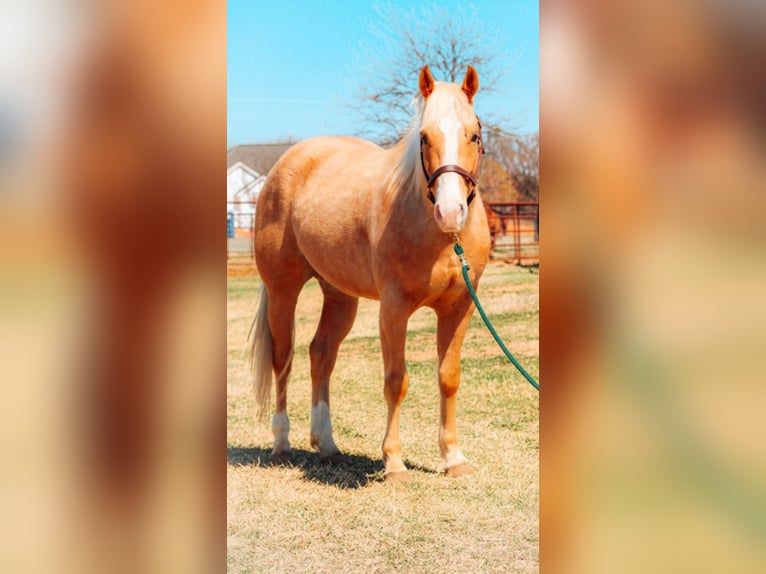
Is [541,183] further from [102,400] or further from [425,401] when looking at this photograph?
[425,401]

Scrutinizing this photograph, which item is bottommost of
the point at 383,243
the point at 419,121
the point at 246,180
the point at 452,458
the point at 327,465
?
the point at 327,465

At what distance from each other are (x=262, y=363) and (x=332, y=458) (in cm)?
79

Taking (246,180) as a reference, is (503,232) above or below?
below

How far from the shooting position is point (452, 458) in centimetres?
411

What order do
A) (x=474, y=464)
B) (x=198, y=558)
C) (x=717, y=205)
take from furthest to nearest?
(x=474, y=464) < (x=198, y=558) < (x=717, y=205)

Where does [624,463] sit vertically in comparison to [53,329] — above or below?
below

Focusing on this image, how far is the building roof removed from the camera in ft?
50.6

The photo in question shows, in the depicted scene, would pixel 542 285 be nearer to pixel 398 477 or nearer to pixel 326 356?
pixel 398 477

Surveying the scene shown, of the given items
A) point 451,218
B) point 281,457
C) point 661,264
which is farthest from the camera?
point 281,457

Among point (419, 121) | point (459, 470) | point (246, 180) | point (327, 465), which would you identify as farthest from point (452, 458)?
point (246, 180)

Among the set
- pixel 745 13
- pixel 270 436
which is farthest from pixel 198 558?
Answer: pixel 270 436

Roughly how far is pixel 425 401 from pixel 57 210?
555 centimetres

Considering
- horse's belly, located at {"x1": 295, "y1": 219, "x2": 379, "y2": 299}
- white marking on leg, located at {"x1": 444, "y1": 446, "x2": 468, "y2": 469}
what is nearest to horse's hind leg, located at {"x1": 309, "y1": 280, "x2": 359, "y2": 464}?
horse's belly, located at {"x1": 295, "y1": 219, "x2": 379, "y2": 299}

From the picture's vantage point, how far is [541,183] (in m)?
0.63
